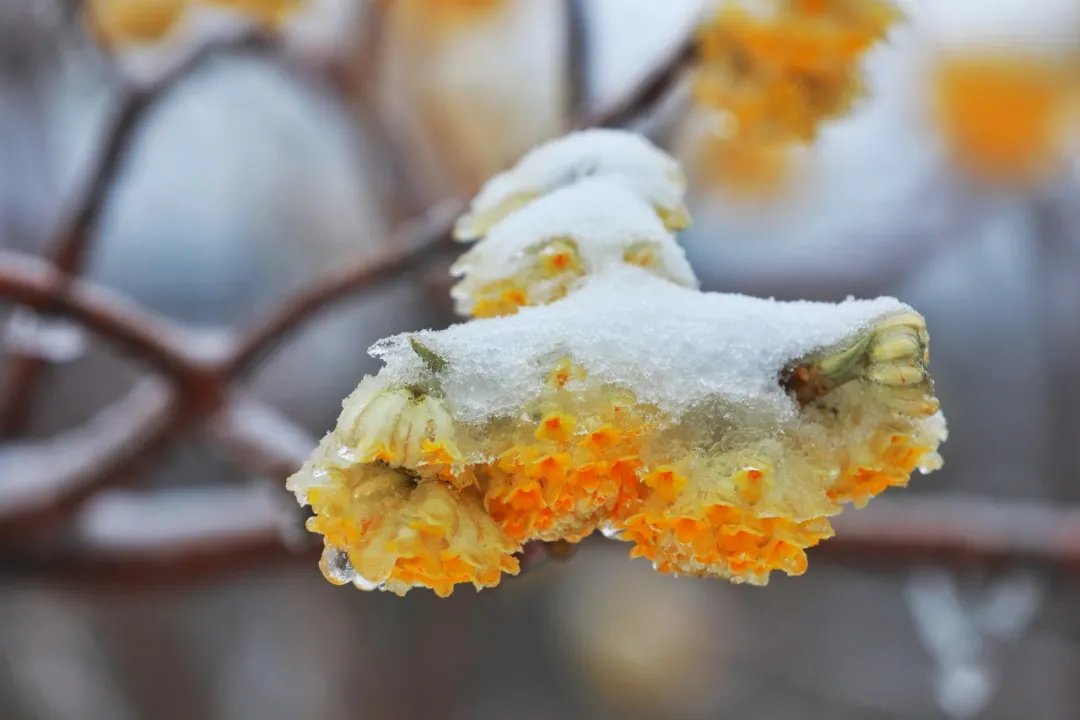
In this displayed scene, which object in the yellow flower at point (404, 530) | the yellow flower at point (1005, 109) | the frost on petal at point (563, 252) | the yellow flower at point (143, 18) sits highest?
the yellow flower at point (1005, 109)

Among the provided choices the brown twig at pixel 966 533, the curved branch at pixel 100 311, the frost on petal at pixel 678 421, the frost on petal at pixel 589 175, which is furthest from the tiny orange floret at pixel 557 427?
the brown twig at pixel 966 533

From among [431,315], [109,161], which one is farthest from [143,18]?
[431,315]

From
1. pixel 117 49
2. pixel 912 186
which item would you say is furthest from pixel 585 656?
pixel 117 49

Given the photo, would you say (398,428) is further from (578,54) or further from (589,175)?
(578,54)

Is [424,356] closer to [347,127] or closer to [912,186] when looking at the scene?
[347,127]

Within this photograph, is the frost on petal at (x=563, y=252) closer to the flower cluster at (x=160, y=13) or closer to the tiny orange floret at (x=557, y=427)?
the tiny orange floret at (x=557, y=427)

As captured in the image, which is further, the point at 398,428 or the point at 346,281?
the point at 346,281

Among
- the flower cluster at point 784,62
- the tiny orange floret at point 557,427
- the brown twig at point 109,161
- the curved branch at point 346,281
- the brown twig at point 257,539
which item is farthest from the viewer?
the brown twig at point 257,539
